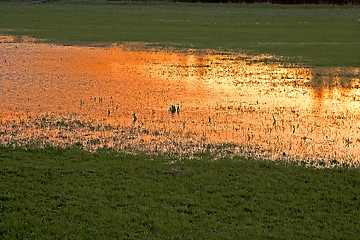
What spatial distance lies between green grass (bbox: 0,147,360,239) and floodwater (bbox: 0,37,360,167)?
4.29 ft

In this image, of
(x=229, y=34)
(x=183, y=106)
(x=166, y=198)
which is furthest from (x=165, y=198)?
(x=229, y=34)

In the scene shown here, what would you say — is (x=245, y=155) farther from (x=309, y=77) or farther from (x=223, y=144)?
(x=309, y=77)

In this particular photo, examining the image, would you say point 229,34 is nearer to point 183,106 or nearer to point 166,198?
point 183,106

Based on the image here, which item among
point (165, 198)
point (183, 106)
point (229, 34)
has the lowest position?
point (165, 198)

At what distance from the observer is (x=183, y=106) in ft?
72.8

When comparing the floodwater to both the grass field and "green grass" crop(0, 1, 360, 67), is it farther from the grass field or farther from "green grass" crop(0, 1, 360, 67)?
"green grass" crop(0, 1, 360, 67)

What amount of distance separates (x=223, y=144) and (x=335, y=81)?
14816 millimetres

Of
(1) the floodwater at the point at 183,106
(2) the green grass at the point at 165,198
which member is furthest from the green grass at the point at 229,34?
(2) the green grass at the point at 165,198

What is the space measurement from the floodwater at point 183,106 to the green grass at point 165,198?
131 centimetres

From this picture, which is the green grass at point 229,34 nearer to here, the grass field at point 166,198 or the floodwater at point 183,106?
the floodwater at point 183,106

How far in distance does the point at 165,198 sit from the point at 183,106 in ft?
34.6

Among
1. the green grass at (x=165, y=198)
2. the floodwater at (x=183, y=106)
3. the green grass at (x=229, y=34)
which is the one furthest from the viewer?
the green grass at (x=229, y=34)

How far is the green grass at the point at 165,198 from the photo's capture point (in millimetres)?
10438

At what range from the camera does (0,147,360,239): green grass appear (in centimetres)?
1044
